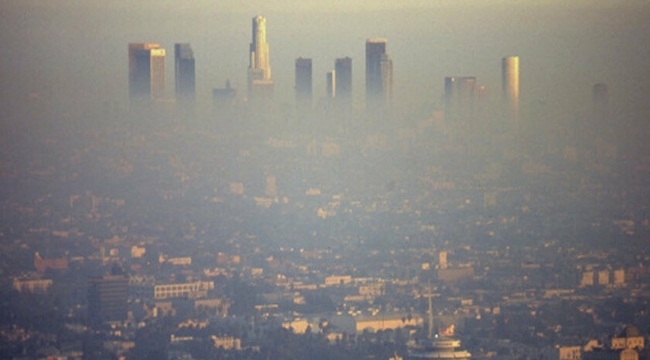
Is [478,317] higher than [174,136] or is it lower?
lower

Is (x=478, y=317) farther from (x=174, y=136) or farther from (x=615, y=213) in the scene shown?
(x=174, y=136)

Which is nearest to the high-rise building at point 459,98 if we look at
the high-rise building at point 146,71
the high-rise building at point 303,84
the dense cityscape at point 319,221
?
the dense cityscape at point 319,221

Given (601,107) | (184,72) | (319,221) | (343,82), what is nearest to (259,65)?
(343,82)

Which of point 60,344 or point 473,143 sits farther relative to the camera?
point 473,143

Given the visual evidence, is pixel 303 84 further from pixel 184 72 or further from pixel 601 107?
pixel 601 107

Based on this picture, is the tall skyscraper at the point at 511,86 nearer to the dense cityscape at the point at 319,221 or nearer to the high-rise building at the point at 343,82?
the dense cityscape at the point at 319,221

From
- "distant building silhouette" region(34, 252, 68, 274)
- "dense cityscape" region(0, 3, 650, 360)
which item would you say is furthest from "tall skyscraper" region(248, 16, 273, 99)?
"distant building silhouette" region(34, 252, 68, 274)

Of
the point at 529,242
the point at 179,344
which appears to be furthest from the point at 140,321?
the point at 529,242
